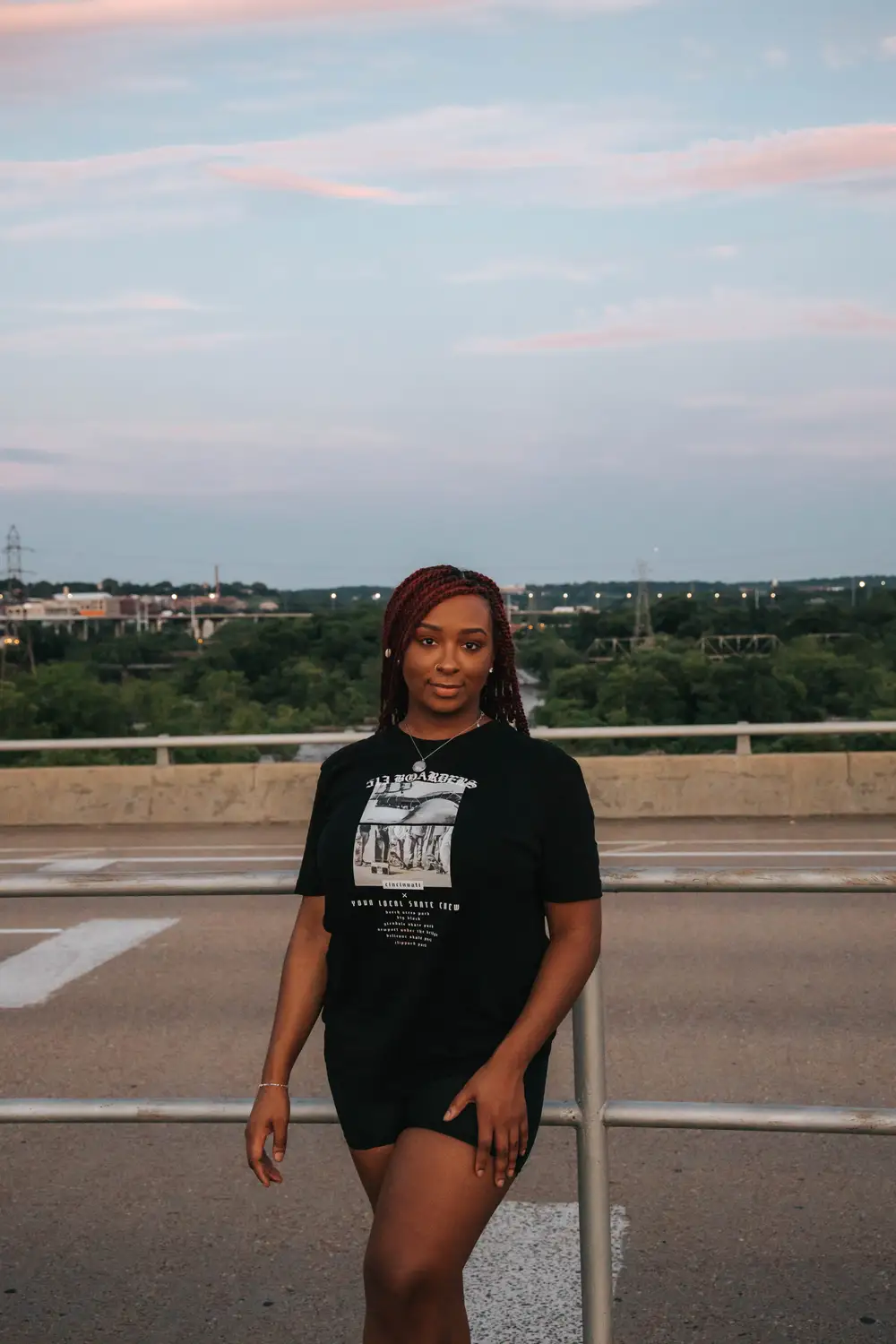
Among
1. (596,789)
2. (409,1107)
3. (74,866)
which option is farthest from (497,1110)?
(596,789)

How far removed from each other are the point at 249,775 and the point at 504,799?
13.5 metres

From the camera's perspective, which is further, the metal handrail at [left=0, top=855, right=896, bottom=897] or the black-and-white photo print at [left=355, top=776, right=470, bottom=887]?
the metal handrail at [left=0, top=855, right=896, bottom=897]

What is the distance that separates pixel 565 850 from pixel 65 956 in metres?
7.16

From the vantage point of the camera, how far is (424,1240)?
253 cm

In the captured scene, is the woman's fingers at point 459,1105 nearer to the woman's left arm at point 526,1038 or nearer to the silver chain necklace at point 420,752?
the woman's left arm at point 526,1038

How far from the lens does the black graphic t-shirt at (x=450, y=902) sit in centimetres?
266

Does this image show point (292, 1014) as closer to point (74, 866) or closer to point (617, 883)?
point (617, 883)

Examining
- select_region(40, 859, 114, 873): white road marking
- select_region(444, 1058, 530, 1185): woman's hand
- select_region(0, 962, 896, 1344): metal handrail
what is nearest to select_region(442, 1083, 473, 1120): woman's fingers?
select_region(444, 1058, 530, 1185): woman's hand

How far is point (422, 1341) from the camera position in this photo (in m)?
2.57

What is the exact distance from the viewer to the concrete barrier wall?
15672 mm

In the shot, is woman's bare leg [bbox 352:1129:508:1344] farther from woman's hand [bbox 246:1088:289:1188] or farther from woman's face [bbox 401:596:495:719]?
woman's face [bbox 401:596:495:719]

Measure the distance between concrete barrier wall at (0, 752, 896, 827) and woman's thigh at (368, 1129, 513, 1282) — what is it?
42.0ft

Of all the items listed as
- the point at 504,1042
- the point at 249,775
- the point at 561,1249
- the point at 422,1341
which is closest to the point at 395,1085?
the point at 504,1042

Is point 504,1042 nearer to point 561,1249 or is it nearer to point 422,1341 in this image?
point 422,1341
